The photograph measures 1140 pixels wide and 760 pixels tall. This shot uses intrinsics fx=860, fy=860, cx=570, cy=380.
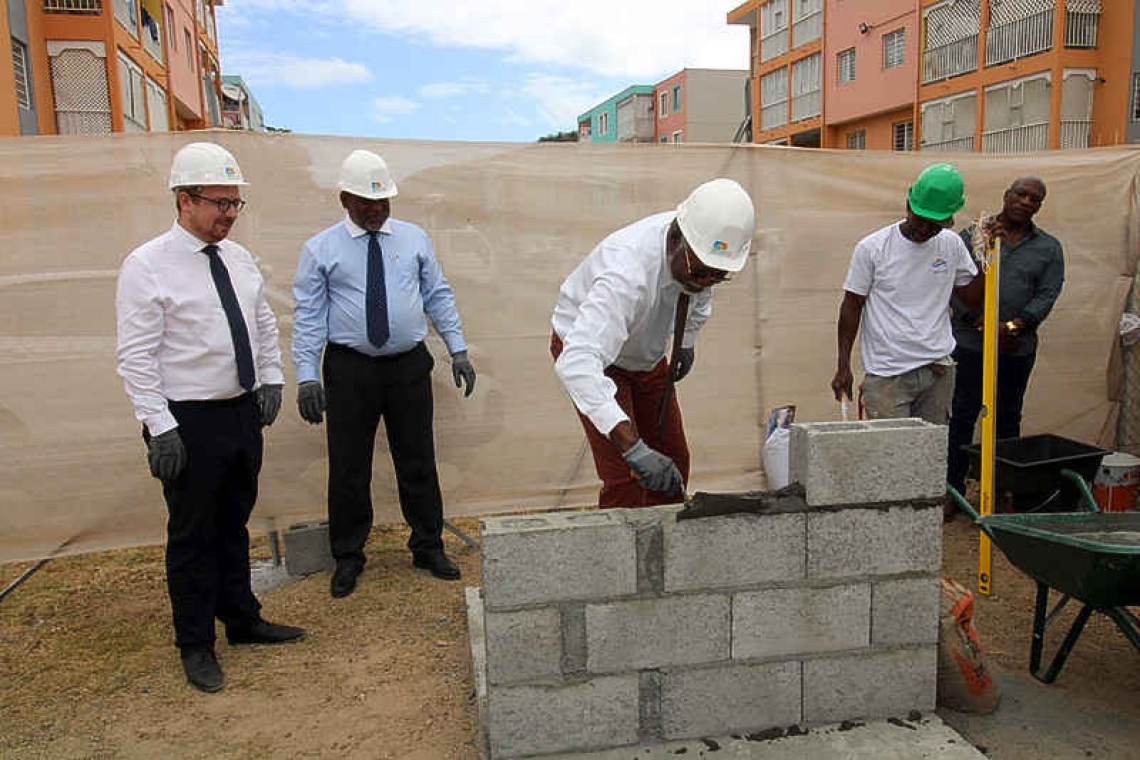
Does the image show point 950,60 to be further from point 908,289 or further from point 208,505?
point 208,505

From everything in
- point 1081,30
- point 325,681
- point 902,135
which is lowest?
point 325,681

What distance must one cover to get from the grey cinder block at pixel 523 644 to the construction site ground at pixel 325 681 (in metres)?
0.43

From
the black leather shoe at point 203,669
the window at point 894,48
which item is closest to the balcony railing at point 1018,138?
the window at point 894,48

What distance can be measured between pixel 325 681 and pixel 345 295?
1684mm

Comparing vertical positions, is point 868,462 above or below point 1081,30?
below

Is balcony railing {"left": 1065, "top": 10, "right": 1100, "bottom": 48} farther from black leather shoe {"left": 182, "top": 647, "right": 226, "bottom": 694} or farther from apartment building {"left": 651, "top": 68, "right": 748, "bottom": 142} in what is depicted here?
apartment building {"left": 651, "top": 68, "right": 748, "bottom": 142}

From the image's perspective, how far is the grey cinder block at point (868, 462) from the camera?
273 cm

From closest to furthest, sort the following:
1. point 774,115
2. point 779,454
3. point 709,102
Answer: point 779,454 → point 774,115 → point 709,102

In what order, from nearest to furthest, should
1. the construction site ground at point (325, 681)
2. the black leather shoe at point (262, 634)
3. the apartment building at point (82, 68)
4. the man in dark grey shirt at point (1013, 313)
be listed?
1. the construction site ground at point (325, 681)
2. the black leather shoe at point (262, 634)
3. the man in dark grey shirt at point (1013, 313)
4. the apartment building at point (82, 68)

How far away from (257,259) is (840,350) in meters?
3.05

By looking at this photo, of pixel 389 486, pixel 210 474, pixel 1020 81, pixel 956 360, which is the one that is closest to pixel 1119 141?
pixel 1020 81

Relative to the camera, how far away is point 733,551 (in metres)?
2.71

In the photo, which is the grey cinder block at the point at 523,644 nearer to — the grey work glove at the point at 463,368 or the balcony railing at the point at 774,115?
the grey work glove at the point at 463,368

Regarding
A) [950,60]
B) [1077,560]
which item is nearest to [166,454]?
[1077,560]
